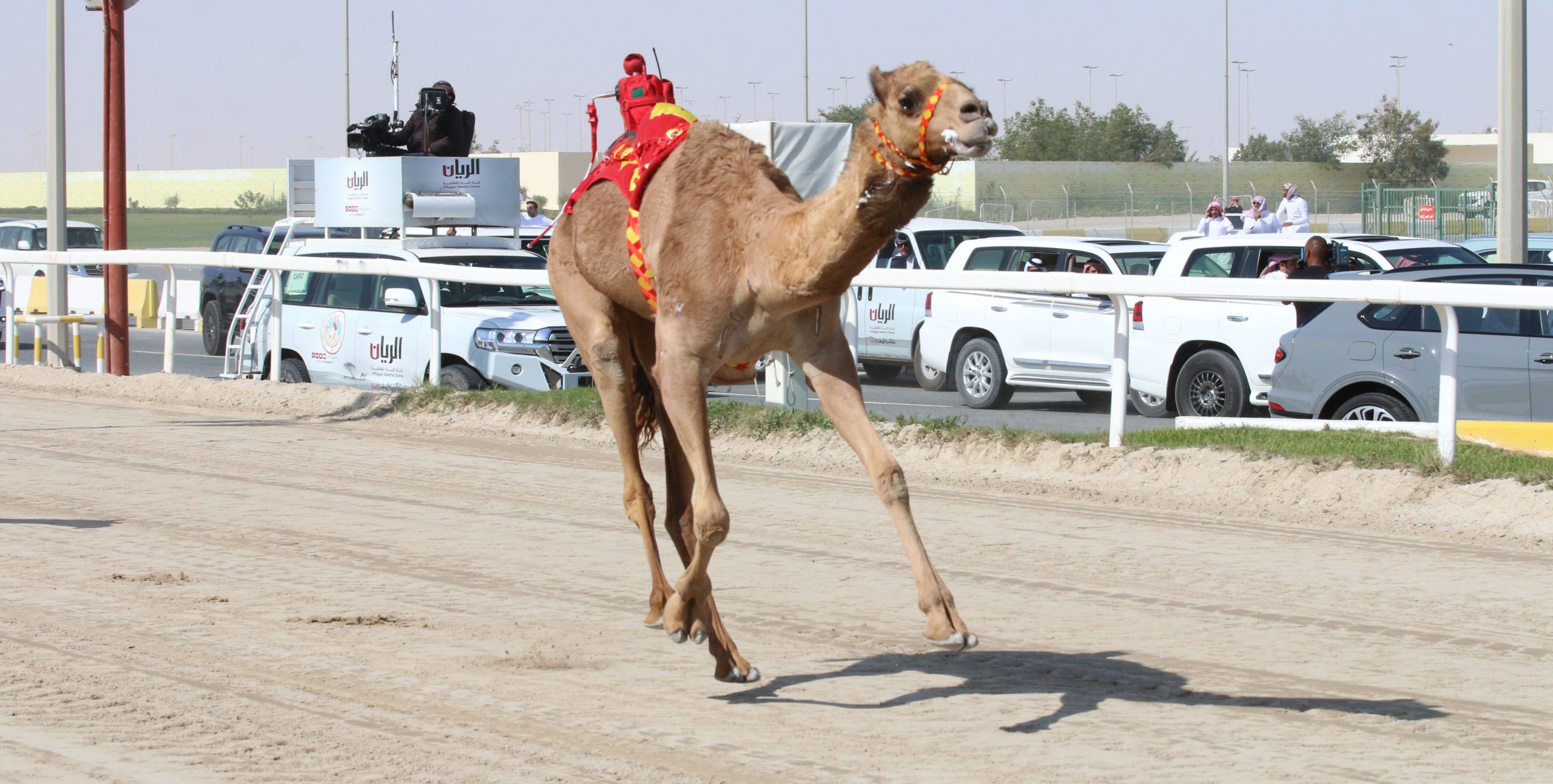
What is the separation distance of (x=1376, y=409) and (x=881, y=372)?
31.6ft

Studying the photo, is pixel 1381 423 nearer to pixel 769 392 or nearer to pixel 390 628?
pixel 769 392

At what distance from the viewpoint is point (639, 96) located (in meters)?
7.76

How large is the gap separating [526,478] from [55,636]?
5.39 m

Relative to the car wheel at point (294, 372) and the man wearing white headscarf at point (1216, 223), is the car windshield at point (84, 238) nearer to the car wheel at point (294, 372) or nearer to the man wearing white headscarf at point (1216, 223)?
the car wheel at point (294, 372)

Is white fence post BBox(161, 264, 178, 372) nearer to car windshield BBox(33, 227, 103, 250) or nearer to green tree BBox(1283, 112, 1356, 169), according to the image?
car windshield BBox(33, 227, 103, 250)

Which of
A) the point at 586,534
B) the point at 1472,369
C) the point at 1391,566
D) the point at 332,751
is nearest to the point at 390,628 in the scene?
the point at 332,751

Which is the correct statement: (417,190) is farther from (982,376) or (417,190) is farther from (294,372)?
(982,376)

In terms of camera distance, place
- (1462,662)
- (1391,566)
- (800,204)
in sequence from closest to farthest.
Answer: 1. (800,204)
2. (1462,662)
3. (1391,566)

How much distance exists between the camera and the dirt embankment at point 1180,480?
1050 cm

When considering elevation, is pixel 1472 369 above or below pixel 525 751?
above

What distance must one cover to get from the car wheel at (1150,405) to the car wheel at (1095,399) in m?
0.61

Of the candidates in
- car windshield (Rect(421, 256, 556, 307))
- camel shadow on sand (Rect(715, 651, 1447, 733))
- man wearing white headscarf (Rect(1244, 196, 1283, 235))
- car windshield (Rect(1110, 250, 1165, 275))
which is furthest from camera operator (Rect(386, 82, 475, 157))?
camel shadow on sand (Rect(715, 651, 1447, 733))

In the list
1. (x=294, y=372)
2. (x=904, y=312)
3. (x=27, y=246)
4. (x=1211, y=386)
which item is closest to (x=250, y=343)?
(x=294, y=372)

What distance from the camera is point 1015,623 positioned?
26.0 ft
